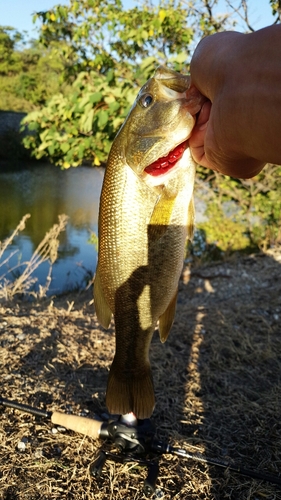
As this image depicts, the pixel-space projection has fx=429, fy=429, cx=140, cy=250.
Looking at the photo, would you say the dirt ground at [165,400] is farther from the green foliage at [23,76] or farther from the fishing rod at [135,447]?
the green foliage at [23,76]

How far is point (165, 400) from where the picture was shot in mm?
3320

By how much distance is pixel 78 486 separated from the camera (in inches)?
96.9

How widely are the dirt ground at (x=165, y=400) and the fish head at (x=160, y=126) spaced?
5.86 ft

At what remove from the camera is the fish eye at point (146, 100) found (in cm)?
186

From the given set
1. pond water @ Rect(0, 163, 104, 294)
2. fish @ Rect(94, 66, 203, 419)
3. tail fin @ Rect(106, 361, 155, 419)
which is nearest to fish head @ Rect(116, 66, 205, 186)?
fish @ Rect(94, 66, 203, 419)

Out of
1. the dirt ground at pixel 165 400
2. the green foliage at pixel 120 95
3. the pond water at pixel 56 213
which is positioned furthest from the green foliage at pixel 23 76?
the dirt ground at pixel 165 400

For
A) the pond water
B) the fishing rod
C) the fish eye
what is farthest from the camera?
the pond water

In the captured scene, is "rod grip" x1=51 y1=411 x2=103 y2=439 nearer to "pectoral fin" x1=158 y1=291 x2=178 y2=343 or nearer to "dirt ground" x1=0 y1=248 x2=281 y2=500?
"dirt ground" x1=0 y1=248 x2=281 y2=500

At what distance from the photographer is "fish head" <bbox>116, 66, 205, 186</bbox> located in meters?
1.76

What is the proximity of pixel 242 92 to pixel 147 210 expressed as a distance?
81cm

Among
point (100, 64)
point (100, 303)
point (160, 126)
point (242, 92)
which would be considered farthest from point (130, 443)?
point (100, 64)

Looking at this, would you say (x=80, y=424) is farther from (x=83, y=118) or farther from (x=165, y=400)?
(x=83, y=118)

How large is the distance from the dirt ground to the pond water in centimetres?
314

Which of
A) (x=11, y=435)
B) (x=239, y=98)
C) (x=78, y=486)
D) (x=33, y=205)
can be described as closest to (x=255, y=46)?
(x=239, y=98)
